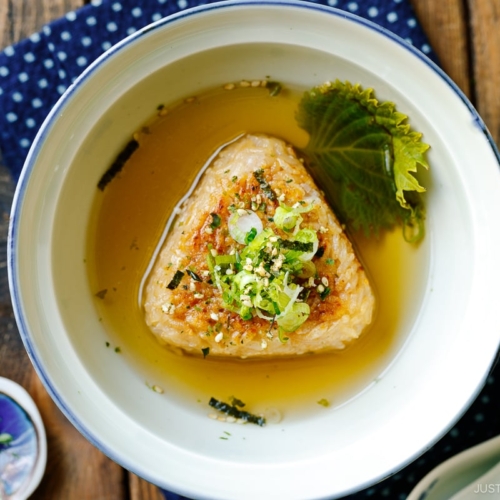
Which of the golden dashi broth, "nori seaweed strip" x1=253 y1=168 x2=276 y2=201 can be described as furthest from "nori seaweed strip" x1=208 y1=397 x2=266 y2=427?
"nori seaweed strip" x1=253 y1=168 x2=276 y2=201

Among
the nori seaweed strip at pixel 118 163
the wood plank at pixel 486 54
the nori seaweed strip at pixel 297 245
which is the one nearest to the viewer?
the nori seaweed strip at pixel 297 245

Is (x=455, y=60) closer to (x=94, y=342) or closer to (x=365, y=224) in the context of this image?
(x=365, y=224)

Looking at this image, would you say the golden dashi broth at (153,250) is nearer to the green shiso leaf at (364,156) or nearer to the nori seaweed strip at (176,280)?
the green shiso leaf at (364,156)

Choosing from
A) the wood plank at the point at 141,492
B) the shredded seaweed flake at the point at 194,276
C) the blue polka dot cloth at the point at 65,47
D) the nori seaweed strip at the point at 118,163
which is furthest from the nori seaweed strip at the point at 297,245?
the wood plank at the point at 141,492

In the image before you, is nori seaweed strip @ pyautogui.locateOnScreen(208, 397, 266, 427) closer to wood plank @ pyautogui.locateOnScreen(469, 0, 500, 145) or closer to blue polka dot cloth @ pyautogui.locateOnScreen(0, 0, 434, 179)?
blue polka dot cloth @ pyautogui.locateOnScreen(0, 0, 434, 179)

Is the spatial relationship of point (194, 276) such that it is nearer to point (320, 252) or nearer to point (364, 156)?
point (320, 252)

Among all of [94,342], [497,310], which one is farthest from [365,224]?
[94,342]
